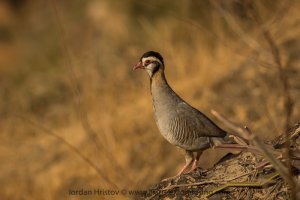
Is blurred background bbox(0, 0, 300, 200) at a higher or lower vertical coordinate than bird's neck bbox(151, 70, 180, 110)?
higher

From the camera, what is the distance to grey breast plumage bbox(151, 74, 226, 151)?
7.26 meters

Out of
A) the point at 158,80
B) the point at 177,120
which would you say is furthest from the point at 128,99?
the point at 177,120

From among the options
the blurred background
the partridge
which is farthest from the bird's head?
the blurred background

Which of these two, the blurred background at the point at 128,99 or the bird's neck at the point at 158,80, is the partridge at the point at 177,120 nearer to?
the bird's neck at the point at 158,80

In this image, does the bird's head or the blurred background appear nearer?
the bird's head

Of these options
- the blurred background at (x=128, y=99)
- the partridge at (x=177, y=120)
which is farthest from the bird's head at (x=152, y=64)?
the blurred background at (x=128, y=99)

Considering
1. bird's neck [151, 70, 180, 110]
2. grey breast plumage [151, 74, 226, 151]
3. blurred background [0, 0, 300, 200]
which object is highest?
blurred background [0, 0, 300, 200]

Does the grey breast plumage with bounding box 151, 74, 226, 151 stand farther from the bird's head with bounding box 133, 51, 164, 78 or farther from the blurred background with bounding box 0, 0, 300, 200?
the blurred background with bounding box 0, 0, 300, 200

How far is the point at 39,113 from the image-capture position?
14852 millimetres

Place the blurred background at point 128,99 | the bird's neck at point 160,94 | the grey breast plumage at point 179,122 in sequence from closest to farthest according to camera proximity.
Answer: the grey breast plumage at point 179,122
the bird's neck at point 160,94
the blurred background at point 128,99

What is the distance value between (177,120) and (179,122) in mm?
24

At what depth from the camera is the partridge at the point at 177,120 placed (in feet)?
23.8

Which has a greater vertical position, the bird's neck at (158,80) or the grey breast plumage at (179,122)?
the bird's neck at (158,80)

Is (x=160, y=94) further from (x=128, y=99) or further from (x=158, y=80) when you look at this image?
(x=128, y=99)
